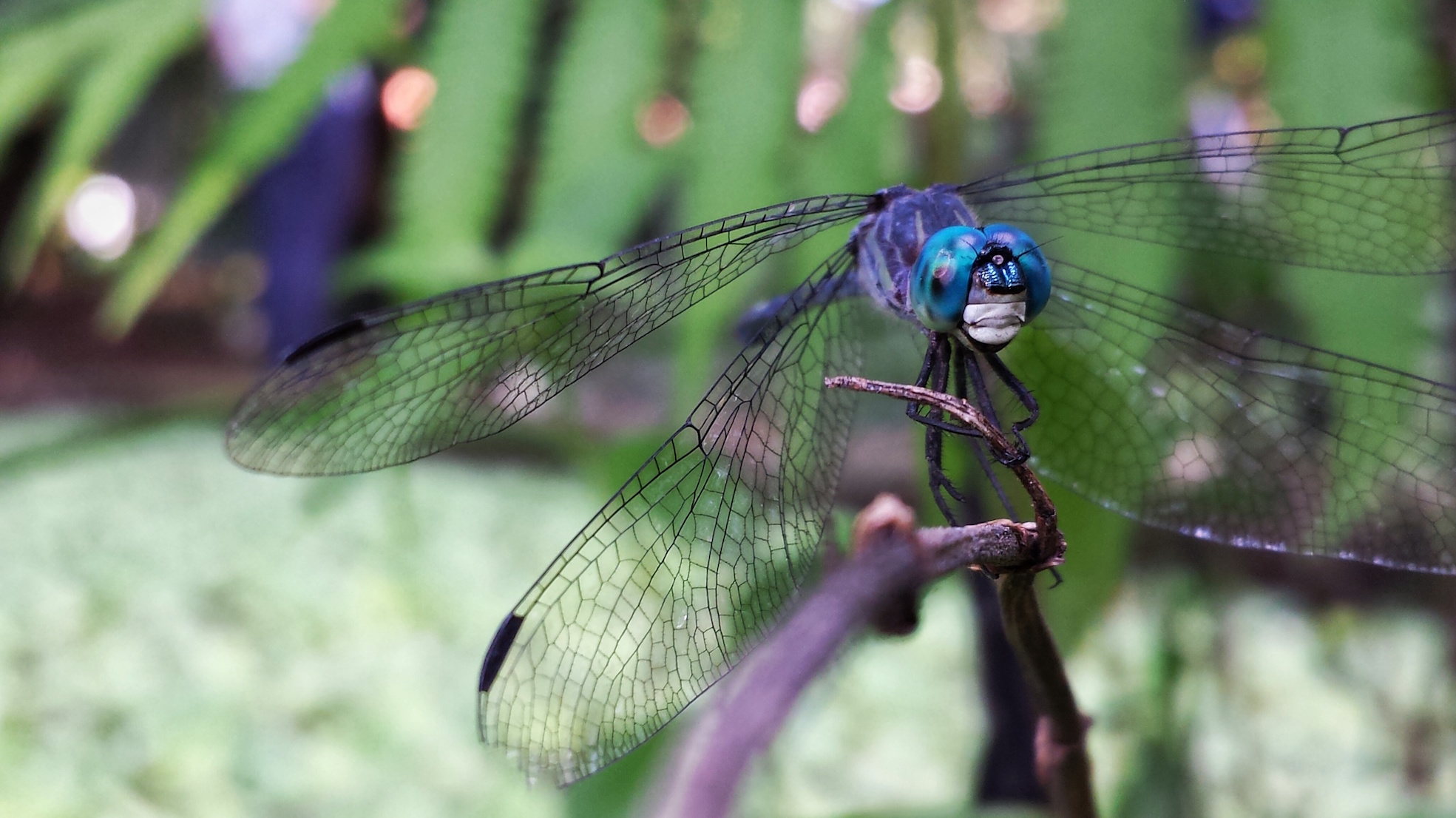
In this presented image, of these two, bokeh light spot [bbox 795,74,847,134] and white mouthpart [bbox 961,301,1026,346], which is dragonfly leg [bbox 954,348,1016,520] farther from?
bokeh light spot [bbox 795,74,847,134]

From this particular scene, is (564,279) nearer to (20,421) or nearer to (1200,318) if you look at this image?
(1200,318)

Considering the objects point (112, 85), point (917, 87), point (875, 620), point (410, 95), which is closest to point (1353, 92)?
point (917, 87)

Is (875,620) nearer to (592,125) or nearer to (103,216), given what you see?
(592,125)

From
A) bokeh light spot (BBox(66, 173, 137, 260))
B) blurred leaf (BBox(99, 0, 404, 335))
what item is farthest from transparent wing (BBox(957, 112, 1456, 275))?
bokeh light spot (BBox(66, 173, 137, 260))

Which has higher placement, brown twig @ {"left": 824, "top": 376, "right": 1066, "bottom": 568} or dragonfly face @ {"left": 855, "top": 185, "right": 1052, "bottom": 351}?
dragonfly face @ {"left": 855, "top": 185, "right": 1052, "bottom": 351}

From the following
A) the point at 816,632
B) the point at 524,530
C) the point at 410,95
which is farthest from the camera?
the point at 524,530
